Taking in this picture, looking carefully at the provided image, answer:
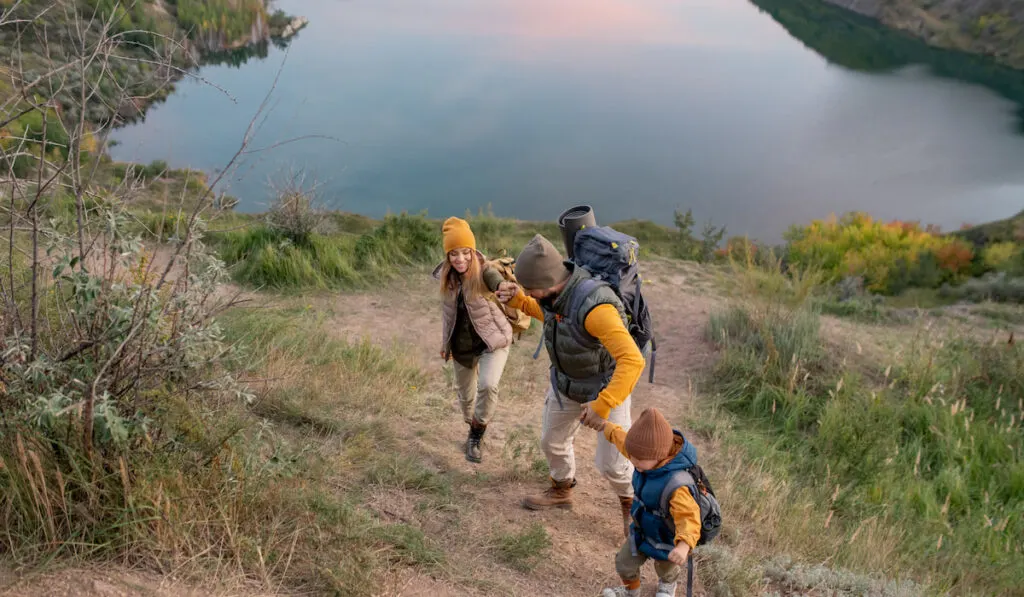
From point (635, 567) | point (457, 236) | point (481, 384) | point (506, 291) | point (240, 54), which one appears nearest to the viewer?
point (635, 567)

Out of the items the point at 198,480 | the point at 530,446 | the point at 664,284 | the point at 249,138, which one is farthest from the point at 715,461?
the point at 664,284

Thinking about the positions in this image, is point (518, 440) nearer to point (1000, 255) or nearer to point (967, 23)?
point (1000, 255)

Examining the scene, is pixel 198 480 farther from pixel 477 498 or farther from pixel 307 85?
pixel 307 85

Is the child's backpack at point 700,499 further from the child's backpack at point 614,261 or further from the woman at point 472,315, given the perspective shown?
the woman at point 472,315

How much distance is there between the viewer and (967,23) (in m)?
45.8

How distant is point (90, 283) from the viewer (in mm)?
2584

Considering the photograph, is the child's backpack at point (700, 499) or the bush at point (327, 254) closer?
the child's backpack at point (700, 499)

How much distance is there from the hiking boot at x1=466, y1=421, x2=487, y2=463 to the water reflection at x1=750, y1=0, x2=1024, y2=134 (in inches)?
1511

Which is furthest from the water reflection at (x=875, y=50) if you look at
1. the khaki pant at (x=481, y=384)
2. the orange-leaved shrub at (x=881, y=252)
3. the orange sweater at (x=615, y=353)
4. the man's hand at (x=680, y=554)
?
the man's hand at (x=680, y=554)

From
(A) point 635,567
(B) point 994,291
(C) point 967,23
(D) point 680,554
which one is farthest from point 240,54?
(C) point 967,23

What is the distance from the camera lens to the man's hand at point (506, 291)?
383 centimetres

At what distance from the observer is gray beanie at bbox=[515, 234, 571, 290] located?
3.29 meters

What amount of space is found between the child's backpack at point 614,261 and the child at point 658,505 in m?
0.82

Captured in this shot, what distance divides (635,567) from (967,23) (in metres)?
54.7
